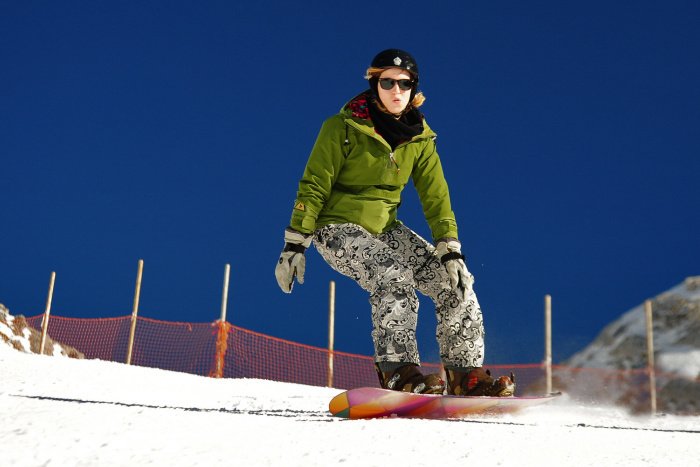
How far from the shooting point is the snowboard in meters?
2.74

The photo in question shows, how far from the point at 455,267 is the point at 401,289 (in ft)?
1.28

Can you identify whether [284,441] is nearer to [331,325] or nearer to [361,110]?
[361,110]

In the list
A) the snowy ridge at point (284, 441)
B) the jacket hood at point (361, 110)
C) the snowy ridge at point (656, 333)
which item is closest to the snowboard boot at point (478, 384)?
the snowy ridge at point (284, 441)

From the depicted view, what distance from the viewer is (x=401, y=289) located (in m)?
3.00

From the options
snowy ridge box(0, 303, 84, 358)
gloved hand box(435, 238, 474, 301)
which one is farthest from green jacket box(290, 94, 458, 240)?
snowy ridge box(0, 303, 84, 358)

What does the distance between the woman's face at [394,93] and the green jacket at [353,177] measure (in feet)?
0.41

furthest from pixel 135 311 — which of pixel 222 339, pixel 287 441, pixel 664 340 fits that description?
pixel 664 340

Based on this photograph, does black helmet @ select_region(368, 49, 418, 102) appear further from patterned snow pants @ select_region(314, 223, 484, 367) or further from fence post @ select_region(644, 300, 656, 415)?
fence post @ select_region(644, 300, 656, 415)

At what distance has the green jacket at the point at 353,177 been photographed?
3248 mm

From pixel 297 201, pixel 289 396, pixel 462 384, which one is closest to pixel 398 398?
pixel 462 384

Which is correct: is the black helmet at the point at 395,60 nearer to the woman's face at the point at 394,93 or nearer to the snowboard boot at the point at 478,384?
the woman's face at the point at 394,93

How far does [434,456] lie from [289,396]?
3.03 metres

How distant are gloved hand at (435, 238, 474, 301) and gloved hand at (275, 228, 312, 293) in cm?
73

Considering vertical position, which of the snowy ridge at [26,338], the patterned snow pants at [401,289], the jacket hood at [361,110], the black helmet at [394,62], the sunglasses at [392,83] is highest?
the black helmet at [394,62]
